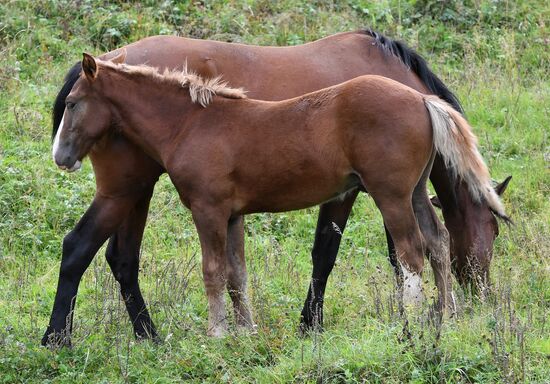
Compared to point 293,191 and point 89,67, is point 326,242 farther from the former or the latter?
point 89,67

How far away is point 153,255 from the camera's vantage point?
841 cm

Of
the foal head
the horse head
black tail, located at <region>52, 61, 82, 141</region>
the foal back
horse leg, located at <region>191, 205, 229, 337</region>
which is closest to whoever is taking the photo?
the foal back

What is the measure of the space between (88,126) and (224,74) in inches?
46.8

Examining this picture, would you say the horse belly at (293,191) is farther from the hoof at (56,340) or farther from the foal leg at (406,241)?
the hoof at (56,340)

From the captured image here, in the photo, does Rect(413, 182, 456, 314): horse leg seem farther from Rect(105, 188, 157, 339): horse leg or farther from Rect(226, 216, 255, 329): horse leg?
Rect(105, 188, 157, 339): horse leg

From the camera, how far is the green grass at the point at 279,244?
550cm

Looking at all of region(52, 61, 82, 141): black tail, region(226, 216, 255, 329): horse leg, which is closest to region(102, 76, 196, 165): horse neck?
region(52, 61, 82, 141): black tail

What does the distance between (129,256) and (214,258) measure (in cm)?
97

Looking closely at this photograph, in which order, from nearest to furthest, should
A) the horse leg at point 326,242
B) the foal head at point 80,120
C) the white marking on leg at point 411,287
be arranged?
the white marking on leg at point 411,287 < the foal head at point 80,120 < the horse leg at point 326,242

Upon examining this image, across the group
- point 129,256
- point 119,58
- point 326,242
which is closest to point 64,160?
point 119,58

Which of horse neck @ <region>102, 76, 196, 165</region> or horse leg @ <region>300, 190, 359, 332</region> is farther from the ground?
horse neck @ <region>102, 76, 196, 165</region>

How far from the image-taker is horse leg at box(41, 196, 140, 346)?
6.56 meters

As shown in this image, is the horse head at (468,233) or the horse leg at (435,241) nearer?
the horse leg at (435,241)

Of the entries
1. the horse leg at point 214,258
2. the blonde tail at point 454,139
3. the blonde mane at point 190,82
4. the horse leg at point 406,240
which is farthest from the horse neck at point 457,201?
the horse leg at point 214,258
